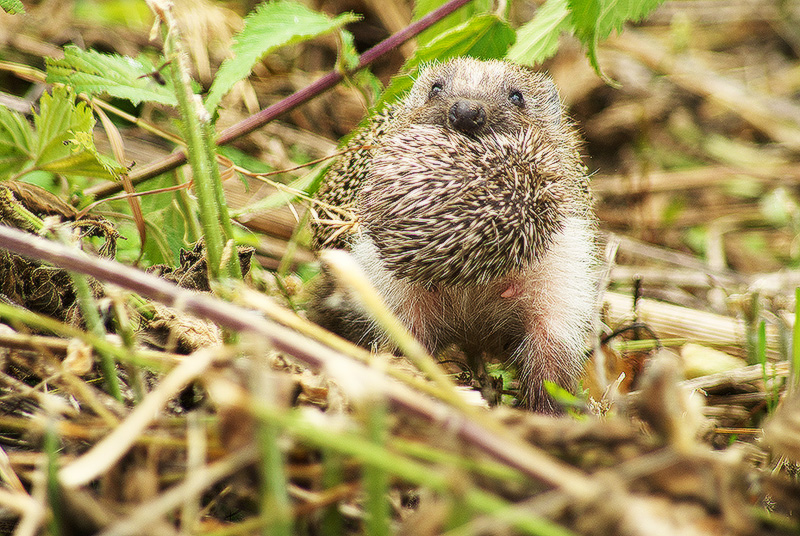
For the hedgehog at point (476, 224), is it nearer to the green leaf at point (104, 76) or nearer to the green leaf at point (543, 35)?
the green leaf at point (543, 35)

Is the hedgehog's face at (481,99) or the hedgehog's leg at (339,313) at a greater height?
the hedgehog's face at (481,99)

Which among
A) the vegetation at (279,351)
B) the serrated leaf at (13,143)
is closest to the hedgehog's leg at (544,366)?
the vegetation at (279,351)

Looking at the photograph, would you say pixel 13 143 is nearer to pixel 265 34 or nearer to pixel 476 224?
pixel 265 34

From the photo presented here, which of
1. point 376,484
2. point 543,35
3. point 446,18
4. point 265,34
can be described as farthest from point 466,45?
point 376,484

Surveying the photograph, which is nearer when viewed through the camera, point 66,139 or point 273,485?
point 273,485

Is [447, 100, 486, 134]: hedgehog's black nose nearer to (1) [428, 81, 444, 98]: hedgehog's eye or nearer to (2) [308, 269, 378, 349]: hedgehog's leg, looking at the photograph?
(1) [428, 81, 444, 98]: hedgehog's eye

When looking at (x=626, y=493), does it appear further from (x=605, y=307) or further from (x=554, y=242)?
(x=605, y=307)

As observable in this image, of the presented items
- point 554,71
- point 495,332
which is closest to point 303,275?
point 495,332
